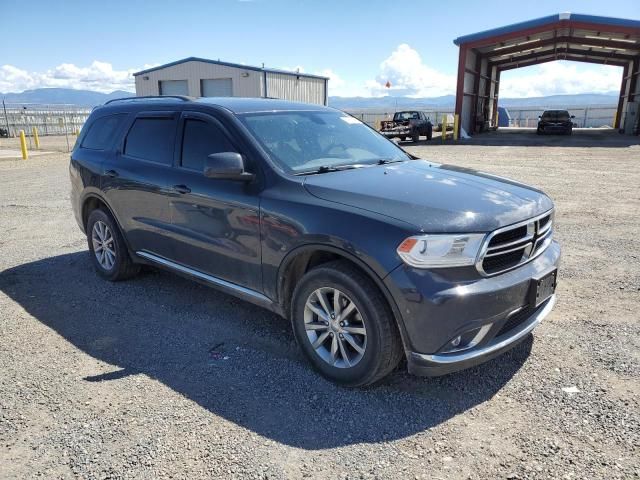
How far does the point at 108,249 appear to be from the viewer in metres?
5.22

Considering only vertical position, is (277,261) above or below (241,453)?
above

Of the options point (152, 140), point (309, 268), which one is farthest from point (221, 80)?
point (309, 268)

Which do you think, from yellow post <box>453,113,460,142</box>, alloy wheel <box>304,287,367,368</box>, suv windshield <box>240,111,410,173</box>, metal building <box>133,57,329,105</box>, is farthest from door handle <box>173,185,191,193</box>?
metal building <box>133,57,329,105</box>

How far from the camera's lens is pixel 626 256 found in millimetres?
5801

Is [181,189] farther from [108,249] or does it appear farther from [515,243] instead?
[515,243]

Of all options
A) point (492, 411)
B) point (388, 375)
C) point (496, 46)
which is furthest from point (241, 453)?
point (496, 46)

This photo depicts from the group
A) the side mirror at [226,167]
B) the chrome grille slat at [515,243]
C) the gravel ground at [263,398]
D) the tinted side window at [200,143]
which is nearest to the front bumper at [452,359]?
the gravel ground at [263,398]

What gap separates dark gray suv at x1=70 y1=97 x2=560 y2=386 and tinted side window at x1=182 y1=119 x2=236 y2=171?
0.01 meters

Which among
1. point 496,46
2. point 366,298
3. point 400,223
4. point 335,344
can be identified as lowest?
point 335,344

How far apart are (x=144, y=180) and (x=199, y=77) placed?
2938 cm

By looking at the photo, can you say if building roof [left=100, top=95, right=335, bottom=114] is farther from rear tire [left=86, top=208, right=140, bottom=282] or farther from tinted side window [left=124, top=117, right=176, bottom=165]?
rear tire [left=86, top=208, right=140, bottom=282]

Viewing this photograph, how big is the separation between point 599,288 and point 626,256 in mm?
1298

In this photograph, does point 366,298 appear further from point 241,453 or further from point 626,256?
point 626,256

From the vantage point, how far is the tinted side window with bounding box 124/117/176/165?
438cm
